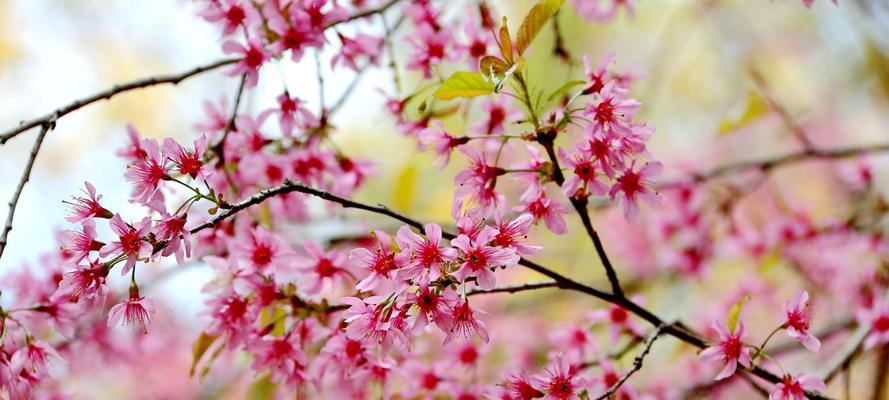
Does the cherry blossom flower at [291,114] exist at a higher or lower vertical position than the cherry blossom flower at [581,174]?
higher

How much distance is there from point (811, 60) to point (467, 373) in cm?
400

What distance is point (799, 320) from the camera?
3.03 feet

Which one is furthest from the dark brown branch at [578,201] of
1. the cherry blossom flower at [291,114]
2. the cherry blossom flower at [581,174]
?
the cherry blossom flower at [291,114]

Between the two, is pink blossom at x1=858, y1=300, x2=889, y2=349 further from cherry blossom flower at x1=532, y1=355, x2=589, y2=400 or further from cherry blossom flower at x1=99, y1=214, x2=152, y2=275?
cherry blossom flower at x1=99, y1=214, x2=152, y2=275

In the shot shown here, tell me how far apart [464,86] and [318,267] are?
1.05 feet

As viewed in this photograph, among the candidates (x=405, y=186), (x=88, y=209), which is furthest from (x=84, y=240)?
(x=405, y=186)

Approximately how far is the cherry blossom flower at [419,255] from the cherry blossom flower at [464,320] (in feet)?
0.15

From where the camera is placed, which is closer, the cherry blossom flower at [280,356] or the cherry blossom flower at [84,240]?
the cherry blossom flower at [84,240]

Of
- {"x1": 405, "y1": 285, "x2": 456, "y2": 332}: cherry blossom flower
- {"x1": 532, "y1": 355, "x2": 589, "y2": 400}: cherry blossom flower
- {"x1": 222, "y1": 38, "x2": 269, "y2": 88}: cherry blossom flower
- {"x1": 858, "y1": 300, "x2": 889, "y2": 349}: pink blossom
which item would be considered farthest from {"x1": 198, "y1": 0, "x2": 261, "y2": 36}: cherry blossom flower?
{"x1": 858, "y1": 300, "x2": 889, "y2": 349}: pink blossom

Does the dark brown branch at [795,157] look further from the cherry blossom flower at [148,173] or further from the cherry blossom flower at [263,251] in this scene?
the cherry blossom flower at [148,173]

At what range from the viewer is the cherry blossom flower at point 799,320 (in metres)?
0.91

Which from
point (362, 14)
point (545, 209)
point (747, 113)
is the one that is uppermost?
point (747, 113)

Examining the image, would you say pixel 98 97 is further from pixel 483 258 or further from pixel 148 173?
pixel 483 258

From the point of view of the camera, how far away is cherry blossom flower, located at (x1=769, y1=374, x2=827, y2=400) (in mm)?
885
